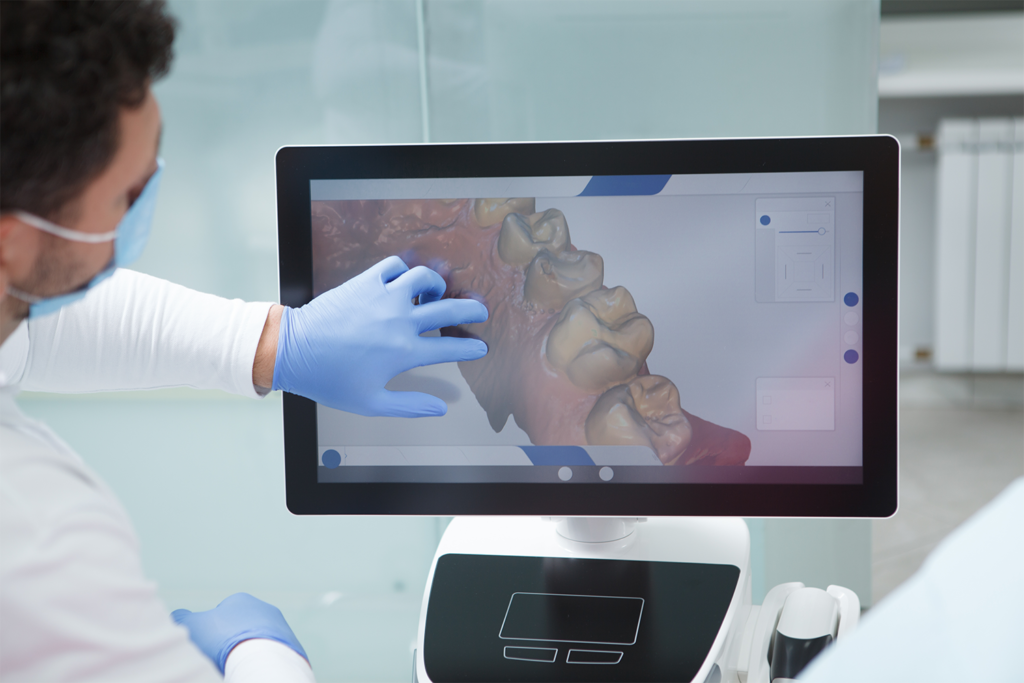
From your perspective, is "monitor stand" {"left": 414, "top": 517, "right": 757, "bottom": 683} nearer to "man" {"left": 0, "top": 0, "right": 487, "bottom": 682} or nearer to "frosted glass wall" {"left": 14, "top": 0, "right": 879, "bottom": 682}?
"man" {"left": 0, "top": 0, "right": 487, "bottom": 682}

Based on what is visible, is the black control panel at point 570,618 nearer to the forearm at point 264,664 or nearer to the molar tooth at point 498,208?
the forearm at point 264,664

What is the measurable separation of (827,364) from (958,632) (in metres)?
0.34

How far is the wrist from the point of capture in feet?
2.48

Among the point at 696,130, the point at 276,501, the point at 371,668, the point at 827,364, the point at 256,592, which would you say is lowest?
the point at 371,668

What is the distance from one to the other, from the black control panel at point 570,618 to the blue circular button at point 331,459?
0.15 metres

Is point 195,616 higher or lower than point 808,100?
lower

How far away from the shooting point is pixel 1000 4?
9.57 ft

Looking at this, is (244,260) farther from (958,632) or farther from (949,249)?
(949,249)

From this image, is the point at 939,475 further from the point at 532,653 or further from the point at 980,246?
the point at 532,653

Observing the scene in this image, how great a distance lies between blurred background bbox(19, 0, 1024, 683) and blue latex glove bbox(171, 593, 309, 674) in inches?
19.7

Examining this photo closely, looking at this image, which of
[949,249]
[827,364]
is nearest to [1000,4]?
[949,249]

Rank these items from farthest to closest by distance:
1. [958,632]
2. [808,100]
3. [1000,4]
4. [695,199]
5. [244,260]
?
[1000,4] < [244,260] < [808,100] < [695,199] < [958,632]

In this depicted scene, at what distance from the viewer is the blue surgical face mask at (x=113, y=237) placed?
48 cm

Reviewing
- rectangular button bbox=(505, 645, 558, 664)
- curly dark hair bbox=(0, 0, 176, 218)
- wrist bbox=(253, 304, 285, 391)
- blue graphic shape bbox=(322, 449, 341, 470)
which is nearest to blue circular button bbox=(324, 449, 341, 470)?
blue graphic shape bbox=(322, 449, 341, 470)
